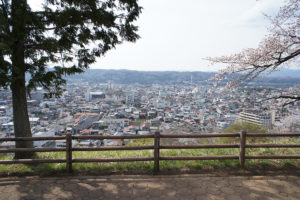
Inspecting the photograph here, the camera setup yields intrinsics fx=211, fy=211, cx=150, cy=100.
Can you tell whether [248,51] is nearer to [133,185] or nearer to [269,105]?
[269,105]

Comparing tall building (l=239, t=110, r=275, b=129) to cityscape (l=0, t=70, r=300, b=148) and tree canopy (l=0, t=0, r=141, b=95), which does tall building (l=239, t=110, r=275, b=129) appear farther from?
tree canopy (l=0, t=0, r=141, b=95)

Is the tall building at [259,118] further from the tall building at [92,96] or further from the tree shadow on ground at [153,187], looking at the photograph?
the tall building at [92,96]

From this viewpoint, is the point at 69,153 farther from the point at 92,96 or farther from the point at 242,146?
the point at 92,96

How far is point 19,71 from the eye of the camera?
5.45 meters

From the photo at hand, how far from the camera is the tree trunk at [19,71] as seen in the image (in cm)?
514

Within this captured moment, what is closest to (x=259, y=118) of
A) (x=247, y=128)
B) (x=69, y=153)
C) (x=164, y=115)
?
(x=247, y=128)

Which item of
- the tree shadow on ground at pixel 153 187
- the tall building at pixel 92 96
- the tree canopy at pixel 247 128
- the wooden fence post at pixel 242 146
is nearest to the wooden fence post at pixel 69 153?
the tree shadow on ground at pixel 153 187

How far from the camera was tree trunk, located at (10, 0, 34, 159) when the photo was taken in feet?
16.9

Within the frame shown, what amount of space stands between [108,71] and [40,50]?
108ft

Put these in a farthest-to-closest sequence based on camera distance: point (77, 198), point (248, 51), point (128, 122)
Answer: point (128, 122) < point (248, 51) < point (77, 198)

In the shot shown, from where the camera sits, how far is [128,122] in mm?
13203

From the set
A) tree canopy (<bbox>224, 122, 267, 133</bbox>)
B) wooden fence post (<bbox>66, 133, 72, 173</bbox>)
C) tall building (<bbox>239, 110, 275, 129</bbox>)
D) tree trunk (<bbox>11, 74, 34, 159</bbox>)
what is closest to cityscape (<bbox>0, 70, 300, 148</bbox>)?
tall building (<bbox>239, 110, 275, 129</bbox>)

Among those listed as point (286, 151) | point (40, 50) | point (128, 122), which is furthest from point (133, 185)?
point (128, 122)

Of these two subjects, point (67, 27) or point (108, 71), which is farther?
point (108, 71)
